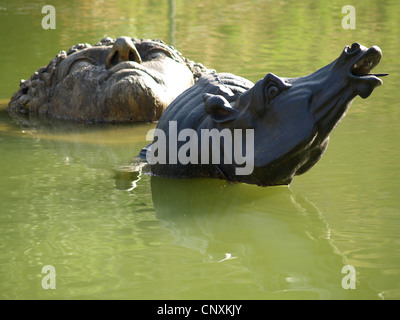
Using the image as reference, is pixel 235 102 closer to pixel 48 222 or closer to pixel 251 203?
pixel 251 203

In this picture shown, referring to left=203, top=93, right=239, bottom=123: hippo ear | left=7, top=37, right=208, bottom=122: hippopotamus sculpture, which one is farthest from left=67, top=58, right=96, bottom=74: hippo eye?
left=203, top=93, right=239, bottom=123: hippo ear

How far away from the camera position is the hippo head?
403 centimetres

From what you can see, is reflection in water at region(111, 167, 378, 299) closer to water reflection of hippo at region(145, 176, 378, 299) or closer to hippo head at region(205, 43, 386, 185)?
water reflection of hippo at region(145, 176, 378, 299)

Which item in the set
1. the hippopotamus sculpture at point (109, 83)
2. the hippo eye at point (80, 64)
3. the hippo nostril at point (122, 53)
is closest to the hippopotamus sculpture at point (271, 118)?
the hippopotamus sculpture at point (109, 83)

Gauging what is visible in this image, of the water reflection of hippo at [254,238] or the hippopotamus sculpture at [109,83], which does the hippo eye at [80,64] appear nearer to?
the hippopotamus sculpture at [109,83]

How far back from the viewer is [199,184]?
17.1 ft

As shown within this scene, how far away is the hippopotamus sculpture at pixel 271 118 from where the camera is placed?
409cm

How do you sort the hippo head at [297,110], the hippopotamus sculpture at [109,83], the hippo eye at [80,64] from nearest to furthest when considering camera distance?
1. the hippo head at [297,110]
2. the hippopotamus sculpture at [109,83]
3. the hippo eye at [80,64]

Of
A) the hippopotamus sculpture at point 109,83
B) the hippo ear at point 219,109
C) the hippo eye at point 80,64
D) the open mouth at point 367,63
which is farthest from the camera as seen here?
the hippo eye at point 80,64

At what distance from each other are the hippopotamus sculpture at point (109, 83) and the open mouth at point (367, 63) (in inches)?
148

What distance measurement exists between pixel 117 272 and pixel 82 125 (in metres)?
4.11

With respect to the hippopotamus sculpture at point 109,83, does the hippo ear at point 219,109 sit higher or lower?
higher
